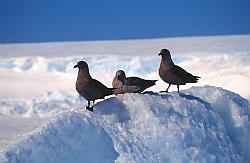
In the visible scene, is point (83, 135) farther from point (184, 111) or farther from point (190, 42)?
point (190, 42)

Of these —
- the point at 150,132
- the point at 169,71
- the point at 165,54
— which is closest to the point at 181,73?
the point at 169,71

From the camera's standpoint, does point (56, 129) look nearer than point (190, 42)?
Yes

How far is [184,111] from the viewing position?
10391 mm

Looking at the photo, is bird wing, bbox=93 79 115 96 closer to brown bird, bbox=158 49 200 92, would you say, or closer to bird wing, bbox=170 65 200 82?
brown bird, bbox=158 49 200 92

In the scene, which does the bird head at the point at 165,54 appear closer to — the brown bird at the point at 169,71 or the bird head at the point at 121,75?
the brown bird at the point at 169,71

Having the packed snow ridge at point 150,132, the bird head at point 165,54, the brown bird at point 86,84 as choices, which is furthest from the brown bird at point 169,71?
the brown bird at point 86,84

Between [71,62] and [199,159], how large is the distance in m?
56.3

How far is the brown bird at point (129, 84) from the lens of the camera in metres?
10.5

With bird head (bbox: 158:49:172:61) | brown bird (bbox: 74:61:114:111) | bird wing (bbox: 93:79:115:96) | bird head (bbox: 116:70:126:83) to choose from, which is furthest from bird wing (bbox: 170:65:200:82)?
brown bird (bbox: 74:61:114:111)

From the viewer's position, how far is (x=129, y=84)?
10555 millimetres

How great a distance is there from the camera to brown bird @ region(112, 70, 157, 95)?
1049 centimetres

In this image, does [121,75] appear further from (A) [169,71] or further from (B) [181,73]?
(B) [181,73]

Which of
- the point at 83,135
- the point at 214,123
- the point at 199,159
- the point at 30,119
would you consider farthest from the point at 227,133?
the point at 30,119

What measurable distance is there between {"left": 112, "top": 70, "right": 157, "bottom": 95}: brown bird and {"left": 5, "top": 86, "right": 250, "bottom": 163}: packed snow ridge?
22 cm
